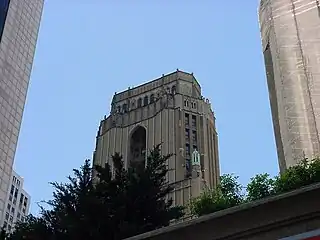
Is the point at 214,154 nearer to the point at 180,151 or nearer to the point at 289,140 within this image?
the point at 180,151

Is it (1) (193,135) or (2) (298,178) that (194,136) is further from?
(2) (298,178)

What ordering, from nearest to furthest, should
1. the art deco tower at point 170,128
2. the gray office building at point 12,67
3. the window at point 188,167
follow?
the gray office building at point 12,67
the window at point 188,167
the art deco tower at point 170,128

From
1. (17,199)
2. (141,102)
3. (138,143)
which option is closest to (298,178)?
(138,143)

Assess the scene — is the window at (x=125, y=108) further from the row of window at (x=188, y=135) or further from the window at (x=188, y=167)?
the window at (x=188, y=167)

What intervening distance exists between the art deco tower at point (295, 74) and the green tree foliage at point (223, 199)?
17.6 feet

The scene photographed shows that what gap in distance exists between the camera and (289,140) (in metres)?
25.5

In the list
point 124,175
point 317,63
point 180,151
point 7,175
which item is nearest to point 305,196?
point 124,175

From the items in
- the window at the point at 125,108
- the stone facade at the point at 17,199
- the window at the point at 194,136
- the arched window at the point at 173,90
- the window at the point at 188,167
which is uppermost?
the arched window at the point at 173,90

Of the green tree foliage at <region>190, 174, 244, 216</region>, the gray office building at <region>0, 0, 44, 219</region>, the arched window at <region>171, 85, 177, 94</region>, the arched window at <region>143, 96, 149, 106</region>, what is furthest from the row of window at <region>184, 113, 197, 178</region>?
the green tree foliage at <region>190, 174, 244, 216</region>

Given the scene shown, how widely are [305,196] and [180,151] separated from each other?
174 ft

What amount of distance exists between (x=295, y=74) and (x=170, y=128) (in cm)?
3523

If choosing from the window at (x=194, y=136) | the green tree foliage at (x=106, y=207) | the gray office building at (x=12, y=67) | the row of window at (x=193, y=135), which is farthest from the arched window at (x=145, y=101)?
the green tree foliage at (x=106, y=207)

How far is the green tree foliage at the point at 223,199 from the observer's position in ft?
59.2

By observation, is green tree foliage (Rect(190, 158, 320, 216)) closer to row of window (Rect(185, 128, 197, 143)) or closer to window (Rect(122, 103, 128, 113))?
row of window (Rect(185, 128, 197, 143))
